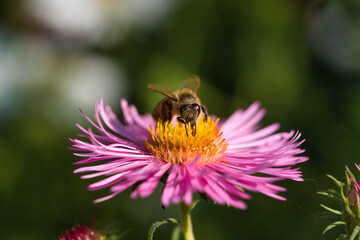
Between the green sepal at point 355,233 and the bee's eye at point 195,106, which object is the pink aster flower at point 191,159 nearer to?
the bee's eye at point 195,106

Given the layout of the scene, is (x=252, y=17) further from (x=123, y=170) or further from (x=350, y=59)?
(x=123, y=170)

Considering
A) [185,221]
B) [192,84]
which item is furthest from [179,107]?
[185,221]

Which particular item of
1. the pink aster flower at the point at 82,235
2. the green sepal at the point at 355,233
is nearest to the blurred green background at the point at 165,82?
the pink aster flower at the point at 82,235

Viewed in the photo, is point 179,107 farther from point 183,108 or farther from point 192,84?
point 192,84

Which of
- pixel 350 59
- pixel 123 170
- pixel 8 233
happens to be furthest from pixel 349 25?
pixel 8 233

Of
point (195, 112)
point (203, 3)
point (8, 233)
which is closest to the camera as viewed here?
point (195, 112)

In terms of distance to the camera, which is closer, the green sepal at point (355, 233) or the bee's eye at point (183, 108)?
the green sepal at point (355, 233)
